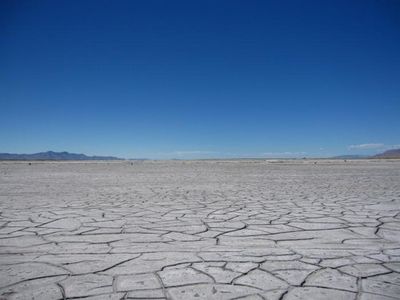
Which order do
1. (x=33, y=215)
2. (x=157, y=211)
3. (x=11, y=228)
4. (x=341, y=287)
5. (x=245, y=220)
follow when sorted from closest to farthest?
(x=341, y=287) < (x=11, y=228) < (x=245, y=220) < (x=33, y=215) < (x=157, y=211)

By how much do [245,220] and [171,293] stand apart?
217 centimetres

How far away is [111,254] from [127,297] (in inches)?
33.5

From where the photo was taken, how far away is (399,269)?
2.27 meters

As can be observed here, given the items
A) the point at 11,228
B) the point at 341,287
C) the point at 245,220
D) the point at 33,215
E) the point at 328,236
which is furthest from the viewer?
the point at 33,215

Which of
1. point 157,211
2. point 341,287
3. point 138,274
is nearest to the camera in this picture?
point 341,287

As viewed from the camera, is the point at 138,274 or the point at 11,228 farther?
the point at 11,228

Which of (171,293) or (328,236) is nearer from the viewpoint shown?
(171,293)

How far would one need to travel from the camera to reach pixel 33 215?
170 inches

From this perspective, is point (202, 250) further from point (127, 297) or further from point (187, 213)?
point (187, 213)

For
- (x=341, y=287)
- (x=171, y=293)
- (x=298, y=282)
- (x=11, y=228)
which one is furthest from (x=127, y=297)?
(x=11, y=228)

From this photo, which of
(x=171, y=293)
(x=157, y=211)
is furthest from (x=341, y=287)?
(x=157, y=211)

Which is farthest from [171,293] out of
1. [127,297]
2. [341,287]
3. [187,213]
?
[187,213]

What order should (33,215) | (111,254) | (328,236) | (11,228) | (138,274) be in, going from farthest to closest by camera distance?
(33,215)
(11,228)
(328,236)
(111,254)
(138,274)

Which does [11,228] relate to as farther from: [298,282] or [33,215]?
[298,282]
